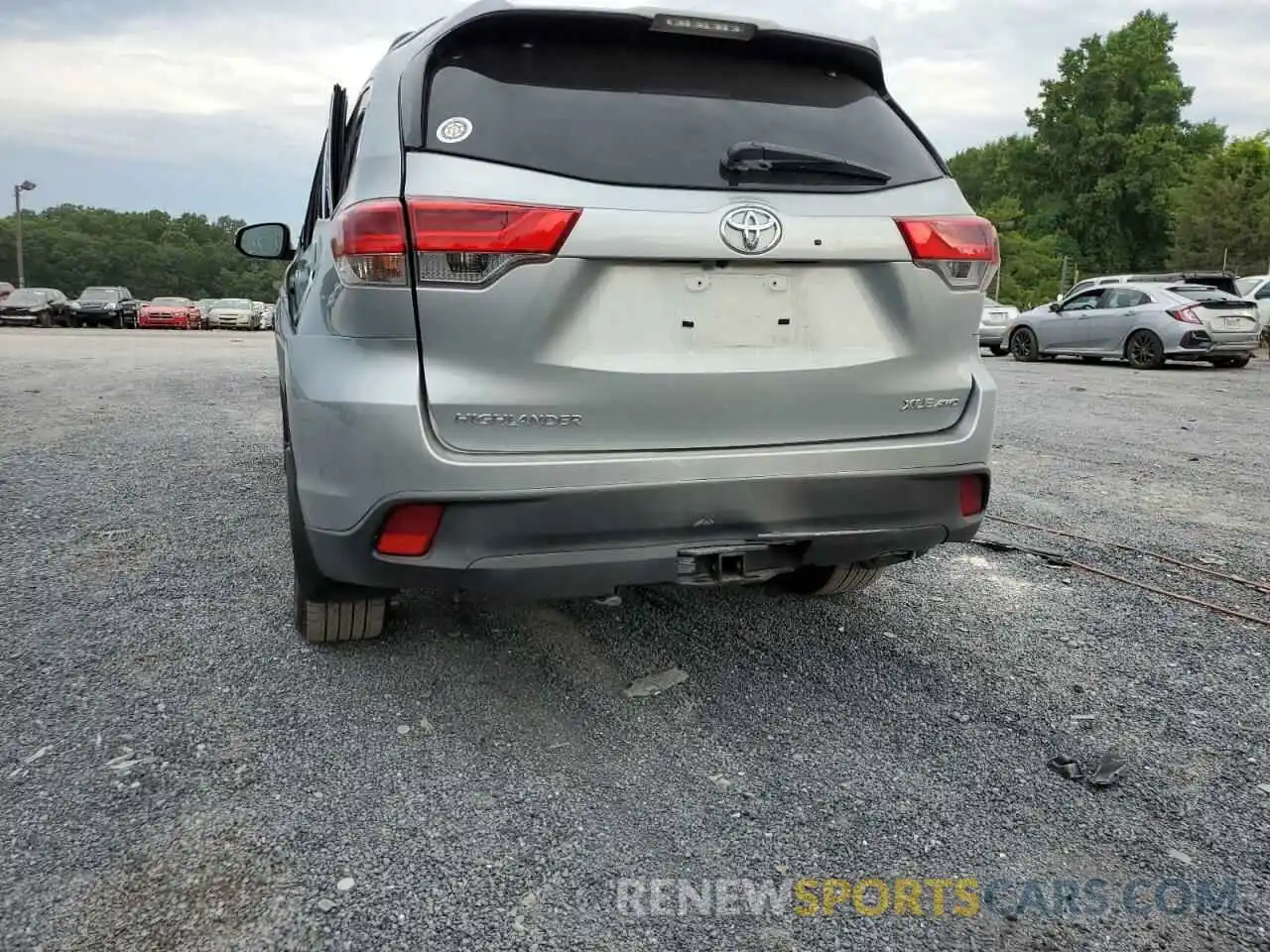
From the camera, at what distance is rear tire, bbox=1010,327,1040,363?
57.1 feet

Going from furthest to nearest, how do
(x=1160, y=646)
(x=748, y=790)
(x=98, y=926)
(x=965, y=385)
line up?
(x=1160, y=646)
(x=965, y=385)
(x=748, y=790)
(x=98, y=926)

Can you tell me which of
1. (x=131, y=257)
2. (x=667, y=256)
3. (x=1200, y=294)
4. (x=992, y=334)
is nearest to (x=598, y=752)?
(x=667, y=256)

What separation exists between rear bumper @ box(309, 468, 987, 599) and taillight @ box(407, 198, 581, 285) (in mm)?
556

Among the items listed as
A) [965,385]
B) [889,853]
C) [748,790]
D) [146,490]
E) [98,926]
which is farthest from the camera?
[146,490]

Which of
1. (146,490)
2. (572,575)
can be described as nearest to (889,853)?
(572,575)

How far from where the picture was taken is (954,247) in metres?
2.64

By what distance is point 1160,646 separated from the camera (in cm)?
325

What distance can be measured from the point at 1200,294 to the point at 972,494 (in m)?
14.9

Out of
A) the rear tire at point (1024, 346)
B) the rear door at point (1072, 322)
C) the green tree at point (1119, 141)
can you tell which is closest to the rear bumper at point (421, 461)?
the rear door at point (1072, 322)

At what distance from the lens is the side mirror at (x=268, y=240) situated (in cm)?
457

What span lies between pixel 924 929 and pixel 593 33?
225 cm

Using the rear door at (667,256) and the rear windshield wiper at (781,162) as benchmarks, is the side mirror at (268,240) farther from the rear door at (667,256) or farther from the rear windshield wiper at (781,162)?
the rear windshield wiper at (781,162)

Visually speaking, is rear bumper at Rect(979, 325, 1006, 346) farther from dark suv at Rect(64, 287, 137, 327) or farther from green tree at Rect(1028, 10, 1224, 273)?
green tree at Rect(1028, 10, 1224, 273)

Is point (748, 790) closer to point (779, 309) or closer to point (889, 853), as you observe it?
point (889, 853)
